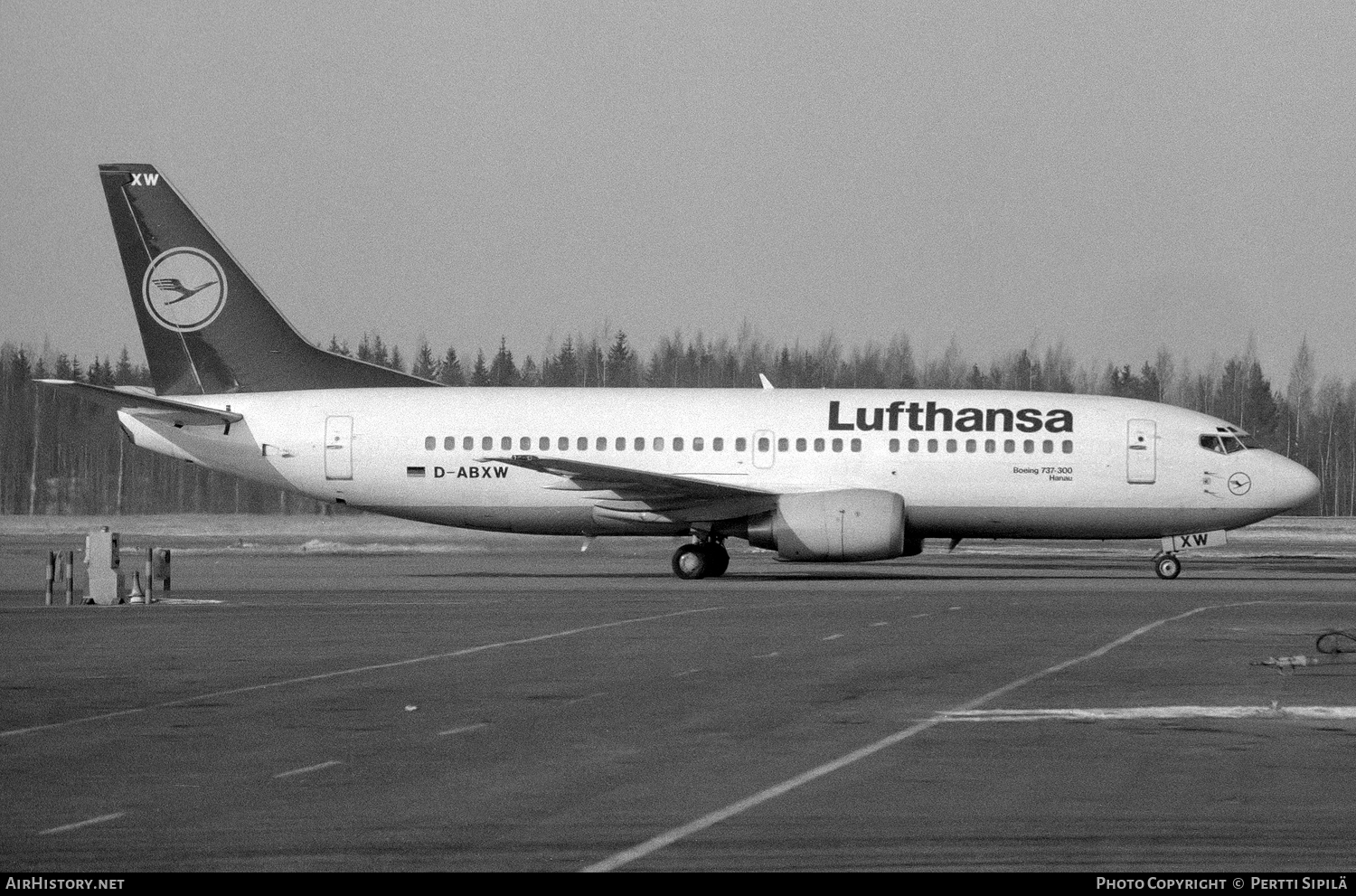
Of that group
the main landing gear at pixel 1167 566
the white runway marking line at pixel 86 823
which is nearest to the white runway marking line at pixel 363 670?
the white runway marking line at pixel 86 823

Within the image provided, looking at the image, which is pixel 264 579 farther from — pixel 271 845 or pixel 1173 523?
pixel 271 845

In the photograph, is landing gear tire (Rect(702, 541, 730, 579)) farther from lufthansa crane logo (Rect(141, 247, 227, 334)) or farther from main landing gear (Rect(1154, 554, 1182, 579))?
lufthansa crane logo (Rect(141, 247, 227, 334))

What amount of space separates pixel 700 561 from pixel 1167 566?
9192 mm

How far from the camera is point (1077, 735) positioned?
43.3 ft

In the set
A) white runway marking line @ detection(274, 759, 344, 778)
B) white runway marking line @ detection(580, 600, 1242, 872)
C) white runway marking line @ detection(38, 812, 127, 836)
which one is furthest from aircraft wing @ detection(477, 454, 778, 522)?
white runway marking line @ detection(38, 812, 127, 836)

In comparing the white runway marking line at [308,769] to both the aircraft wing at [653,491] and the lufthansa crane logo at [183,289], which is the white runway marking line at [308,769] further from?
the lufthansa crane logo at [183,289]

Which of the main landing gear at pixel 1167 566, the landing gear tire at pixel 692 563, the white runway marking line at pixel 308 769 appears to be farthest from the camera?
the main landing gear at pixel 1167 566

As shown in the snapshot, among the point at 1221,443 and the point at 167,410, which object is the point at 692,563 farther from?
the point at 167,410

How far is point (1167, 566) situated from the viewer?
36.2 meters

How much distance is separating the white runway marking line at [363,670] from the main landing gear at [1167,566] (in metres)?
12.9

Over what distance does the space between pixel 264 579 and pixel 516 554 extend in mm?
13900

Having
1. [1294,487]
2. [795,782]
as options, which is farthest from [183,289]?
[795,782]

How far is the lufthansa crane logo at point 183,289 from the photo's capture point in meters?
38.3

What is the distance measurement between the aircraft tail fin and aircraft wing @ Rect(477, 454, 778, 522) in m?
5.85
